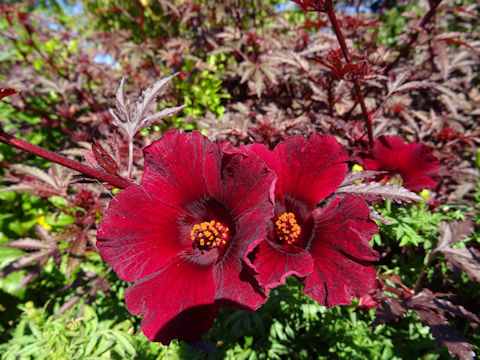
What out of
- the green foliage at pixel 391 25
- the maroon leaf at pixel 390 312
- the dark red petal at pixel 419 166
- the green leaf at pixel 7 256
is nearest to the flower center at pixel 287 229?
the maroon leaf at pixel 390 312

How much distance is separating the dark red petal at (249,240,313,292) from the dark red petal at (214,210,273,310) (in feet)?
0.12

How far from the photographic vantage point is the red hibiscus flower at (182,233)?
2.41 feet

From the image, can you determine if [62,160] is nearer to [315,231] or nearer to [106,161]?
[106,161]

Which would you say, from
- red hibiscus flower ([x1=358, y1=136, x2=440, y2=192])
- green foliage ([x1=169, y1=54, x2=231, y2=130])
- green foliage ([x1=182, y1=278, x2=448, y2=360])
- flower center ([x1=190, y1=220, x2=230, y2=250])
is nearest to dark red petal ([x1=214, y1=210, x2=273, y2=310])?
flower center ([x1=190, y1=220, x2=230, y2=250])

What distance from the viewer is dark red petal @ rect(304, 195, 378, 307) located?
755mm

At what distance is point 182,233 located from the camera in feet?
3.22

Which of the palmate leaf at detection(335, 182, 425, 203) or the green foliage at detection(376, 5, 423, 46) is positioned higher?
the green foliage at detection(376, 5, 423, 46)

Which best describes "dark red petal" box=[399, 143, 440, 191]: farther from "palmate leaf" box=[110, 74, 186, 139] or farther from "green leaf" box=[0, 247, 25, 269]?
"green leaf" box=[0, 247, 25, 269]

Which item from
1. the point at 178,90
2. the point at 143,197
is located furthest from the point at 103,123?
the point at 143,197

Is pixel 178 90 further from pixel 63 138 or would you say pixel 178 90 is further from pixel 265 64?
pixel 63 138

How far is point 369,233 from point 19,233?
9.29ft

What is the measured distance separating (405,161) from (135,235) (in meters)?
1.23

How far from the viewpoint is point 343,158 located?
2.84 feet

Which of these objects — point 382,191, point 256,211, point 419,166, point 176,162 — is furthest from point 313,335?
point 176,162
